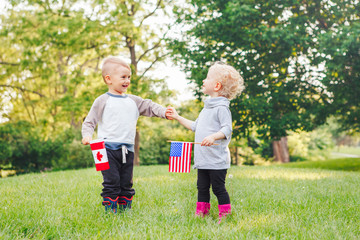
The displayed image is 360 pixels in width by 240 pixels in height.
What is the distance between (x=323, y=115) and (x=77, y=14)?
1146cm

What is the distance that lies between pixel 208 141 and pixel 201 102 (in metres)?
11.3

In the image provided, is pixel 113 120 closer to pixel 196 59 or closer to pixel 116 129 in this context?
pixel 116 129

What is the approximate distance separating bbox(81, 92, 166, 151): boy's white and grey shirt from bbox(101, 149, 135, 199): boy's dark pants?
0.10 metres

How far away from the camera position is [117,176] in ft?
11.5

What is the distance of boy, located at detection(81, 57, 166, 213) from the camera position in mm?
3480

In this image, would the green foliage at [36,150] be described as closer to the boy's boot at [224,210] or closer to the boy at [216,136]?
the boy at [216,136]

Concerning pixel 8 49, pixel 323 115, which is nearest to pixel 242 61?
pixel 323 115

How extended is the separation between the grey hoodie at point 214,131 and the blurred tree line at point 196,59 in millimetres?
6569

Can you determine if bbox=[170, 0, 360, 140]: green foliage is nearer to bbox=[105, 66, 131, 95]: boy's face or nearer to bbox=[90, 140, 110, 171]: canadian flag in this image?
bbox=[105, 66, 131, 95]: boy's face

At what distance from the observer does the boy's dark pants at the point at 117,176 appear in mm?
3461

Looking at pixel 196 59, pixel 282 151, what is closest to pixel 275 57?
pixel 196 59

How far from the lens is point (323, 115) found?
11.5 m

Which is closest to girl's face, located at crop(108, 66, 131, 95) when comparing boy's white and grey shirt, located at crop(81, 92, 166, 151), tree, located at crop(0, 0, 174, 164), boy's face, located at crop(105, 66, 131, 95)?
boy's face, located at crop(105, 66, 131, 95)

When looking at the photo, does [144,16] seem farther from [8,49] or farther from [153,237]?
[153,237]
